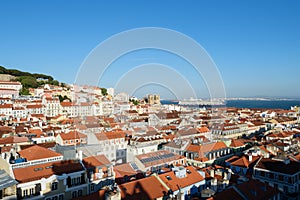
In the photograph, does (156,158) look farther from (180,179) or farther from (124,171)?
(180,179)

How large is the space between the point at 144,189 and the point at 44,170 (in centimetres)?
620

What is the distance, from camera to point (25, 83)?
340 ft

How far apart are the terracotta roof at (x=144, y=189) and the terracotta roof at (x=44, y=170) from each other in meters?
3.85

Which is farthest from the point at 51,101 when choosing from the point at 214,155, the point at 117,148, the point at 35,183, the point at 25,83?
the point at 35,183

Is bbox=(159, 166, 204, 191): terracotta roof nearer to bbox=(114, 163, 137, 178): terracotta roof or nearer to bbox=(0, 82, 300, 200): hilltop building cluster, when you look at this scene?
bbox=(0, 82, 300, 200): hilltop building cluster

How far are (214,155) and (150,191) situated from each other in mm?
14480

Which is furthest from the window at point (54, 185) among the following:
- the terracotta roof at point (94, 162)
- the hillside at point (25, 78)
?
the hillside at point (25, 78)

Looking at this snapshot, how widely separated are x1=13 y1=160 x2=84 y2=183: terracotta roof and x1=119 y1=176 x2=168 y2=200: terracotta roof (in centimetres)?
385

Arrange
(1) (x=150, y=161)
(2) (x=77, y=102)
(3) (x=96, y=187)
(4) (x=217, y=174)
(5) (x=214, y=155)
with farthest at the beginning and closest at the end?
(2) (x=77, y=102), (5) (x=214, y=155), (1) (x=150, y=161), (4) (x=217, y=174), (3) (x=96, y=187)

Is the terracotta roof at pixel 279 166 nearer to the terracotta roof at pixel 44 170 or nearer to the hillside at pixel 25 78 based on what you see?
the terracotta roof at pixel 44 170

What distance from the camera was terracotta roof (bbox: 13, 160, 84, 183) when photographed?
1516 cm

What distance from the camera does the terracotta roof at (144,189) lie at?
575 inches

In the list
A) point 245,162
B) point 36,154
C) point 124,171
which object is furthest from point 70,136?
point 245,162

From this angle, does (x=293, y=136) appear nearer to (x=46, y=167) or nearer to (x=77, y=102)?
(x=46, y=167)
